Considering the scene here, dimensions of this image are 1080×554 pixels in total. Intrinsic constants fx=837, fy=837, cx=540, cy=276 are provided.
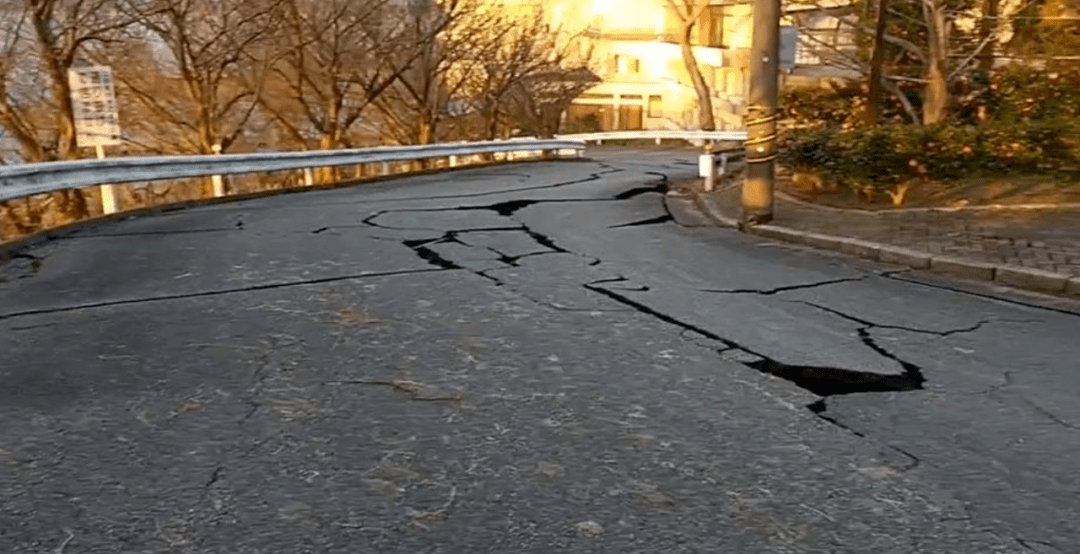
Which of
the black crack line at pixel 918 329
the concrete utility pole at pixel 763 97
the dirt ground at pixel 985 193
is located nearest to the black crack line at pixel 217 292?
the black crack line at pixel 918 329

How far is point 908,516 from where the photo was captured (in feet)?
10.5

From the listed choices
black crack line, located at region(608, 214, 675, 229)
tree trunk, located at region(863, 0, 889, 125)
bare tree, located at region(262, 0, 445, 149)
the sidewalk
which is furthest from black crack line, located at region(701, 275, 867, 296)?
bare tree, located at region(262, 0, 445, 149)

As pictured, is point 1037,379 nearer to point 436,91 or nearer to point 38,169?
point 38,169

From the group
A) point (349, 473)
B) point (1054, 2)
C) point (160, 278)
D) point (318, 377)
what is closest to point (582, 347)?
point (318, 377)

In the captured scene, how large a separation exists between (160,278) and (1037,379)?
21.1 feet

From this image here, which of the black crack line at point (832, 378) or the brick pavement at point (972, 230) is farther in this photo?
the brick pavement at point (972, 230)

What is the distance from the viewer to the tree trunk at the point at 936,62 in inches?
586

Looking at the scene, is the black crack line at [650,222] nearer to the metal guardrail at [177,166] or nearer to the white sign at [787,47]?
the white sign at [787,47]

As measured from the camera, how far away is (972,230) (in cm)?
941

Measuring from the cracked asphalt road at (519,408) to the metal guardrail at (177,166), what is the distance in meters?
1.54

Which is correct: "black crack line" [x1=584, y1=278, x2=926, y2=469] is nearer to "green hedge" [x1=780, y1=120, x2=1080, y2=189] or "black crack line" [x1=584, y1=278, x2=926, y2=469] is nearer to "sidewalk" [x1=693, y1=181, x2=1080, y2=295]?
"sidewalk" [x1=693, y1=181, x2=1080, y2=295]

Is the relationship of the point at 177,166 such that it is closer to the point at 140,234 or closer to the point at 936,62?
the point at 140,234

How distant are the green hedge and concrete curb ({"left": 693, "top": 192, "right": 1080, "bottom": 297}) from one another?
1.90m

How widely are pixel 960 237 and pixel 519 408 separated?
684cm
